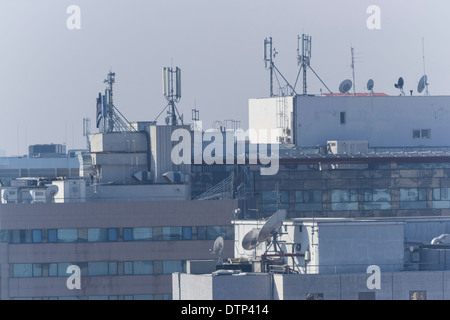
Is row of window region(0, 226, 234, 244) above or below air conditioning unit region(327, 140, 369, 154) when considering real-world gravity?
below

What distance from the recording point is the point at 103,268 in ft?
225

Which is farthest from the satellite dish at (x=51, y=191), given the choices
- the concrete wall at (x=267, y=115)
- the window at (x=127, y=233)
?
the concrete wall at (x=267, y=115)

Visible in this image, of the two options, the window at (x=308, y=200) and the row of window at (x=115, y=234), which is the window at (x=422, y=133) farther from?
the row of window at (x=115, y=234)

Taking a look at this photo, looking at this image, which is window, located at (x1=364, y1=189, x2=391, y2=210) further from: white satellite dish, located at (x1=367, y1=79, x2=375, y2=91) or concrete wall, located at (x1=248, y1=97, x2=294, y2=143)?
white satellite dish, located at (x1=367, y1=79, x2=375, y2=91)

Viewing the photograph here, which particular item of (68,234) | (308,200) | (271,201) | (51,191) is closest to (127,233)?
(68,234)

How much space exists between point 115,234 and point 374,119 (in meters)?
25.0

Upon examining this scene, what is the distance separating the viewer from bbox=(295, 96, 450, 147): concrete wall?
283ft

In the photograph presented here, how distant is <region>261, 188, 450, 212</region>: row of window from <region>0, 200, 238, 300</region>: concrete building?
363 inches

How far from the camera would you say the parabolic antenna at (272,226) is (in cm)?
4881

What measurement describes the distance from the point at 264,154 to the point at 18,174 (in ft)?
190

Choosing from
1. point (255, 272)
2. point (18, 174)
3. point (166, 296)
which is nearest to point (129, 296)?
point (166, 296)

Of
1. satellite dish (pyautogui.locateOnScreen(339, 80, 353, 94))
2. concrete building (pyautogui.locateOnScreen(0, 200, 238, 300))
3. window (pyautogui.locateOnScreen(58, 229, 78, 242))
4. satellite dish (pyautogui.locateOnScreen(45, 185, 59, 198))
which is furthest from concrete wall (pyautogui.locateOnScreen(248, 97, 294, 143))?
window (pyautogui.locateOnScreen(58, 229, 78, 242))

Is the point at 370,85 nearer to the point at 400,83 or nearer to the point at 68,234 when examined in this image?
the point at 400,83
